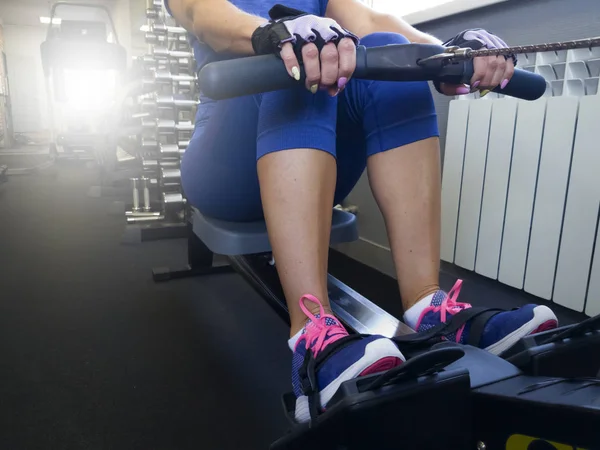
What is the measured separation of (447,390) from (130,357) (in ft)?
2.76

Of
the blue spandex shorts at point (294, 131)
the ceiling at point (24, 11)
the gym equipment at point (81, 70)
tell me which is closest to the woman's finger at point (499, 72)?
the blue spandex shorts at point (294, 131)

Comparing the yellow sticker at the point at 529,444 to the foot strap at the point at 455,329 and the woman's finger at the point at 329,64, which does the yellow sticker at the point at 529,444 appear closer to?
the foot strap at the point at 455,329

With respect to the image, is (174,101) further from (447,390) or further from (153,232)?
(447,390)

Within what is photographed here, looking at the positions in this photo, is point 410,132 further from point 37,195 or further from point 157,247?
point 37,195

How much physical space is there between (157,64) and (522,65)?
1.63 m

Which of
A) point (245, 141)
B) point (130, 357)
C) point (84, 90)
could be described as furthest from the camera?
point (84, 90)

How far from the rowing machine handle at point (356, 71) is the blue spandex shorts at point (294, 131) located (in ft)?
0.37

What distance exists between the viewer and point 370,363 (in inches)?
20.6

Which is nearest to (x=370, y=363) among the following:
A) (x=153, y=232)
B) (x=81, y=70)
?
(x=153, y=232)

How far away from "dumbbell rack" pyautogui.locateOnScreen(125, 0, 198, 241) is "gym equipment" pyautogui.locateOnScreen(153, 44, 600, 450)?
169 centimetres

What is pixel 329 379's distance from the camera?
21.1 inches

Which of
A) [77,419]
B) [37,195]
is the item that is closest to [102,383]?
[77,419]

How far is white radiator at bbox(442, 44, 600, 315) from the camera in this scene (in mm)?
1077

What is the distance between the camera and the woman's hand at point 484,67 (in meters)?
0.60
